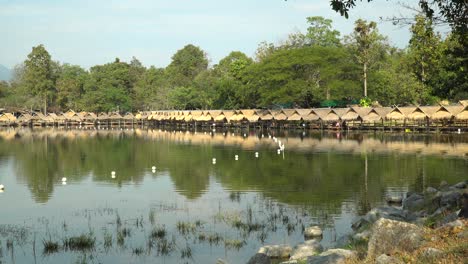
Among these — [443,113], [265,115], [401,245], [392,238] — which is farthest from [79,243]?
[265,115]

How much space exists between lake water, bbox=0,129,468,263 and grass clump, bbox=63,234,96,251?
143 millimetres

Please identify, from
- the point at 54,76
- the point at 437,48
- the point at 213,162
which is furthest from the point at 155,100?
the point at 213,162

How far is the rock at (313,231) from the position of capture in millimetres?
12570

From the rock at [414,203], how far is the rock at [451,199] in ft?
5.08

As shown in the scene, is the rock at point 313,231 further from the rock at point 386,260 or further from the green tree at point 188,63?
the green tree at point 188,63

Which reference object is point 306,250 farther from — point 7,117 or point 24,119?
point 24,119

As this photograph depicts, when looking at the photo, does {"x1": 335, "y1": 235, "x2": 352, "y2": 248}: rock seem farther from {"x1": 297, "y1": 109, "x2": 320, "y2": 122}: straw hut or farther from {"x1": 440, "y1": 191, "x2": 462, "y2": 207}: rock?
{"x1": 297, "y1": 109, "x2": 320, "y2": 122}: straw hut

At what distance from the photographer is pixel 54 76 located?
97.2m

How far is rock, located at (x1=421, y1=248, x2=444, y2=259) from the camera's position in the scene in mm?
6910

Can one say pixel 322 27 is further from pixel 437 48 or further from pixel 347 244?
pixel 347 244

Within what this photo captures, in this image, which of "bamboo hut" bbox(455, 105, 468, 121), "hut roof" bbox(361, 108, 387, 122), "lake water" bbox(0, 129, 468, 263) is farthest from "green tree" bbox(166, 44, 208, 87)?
"lake water" bbox(0, 129, 468, 263)

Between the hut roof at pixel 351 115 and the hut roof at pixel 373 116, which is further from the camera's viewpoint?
the hut roof at pixel 351 115

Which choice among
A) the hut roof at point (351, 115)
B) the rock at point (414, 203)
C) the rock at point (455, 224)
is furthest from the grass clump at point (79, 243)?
the hut roof at point (351, 115)

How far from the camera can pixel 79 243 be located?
12.3 metres
